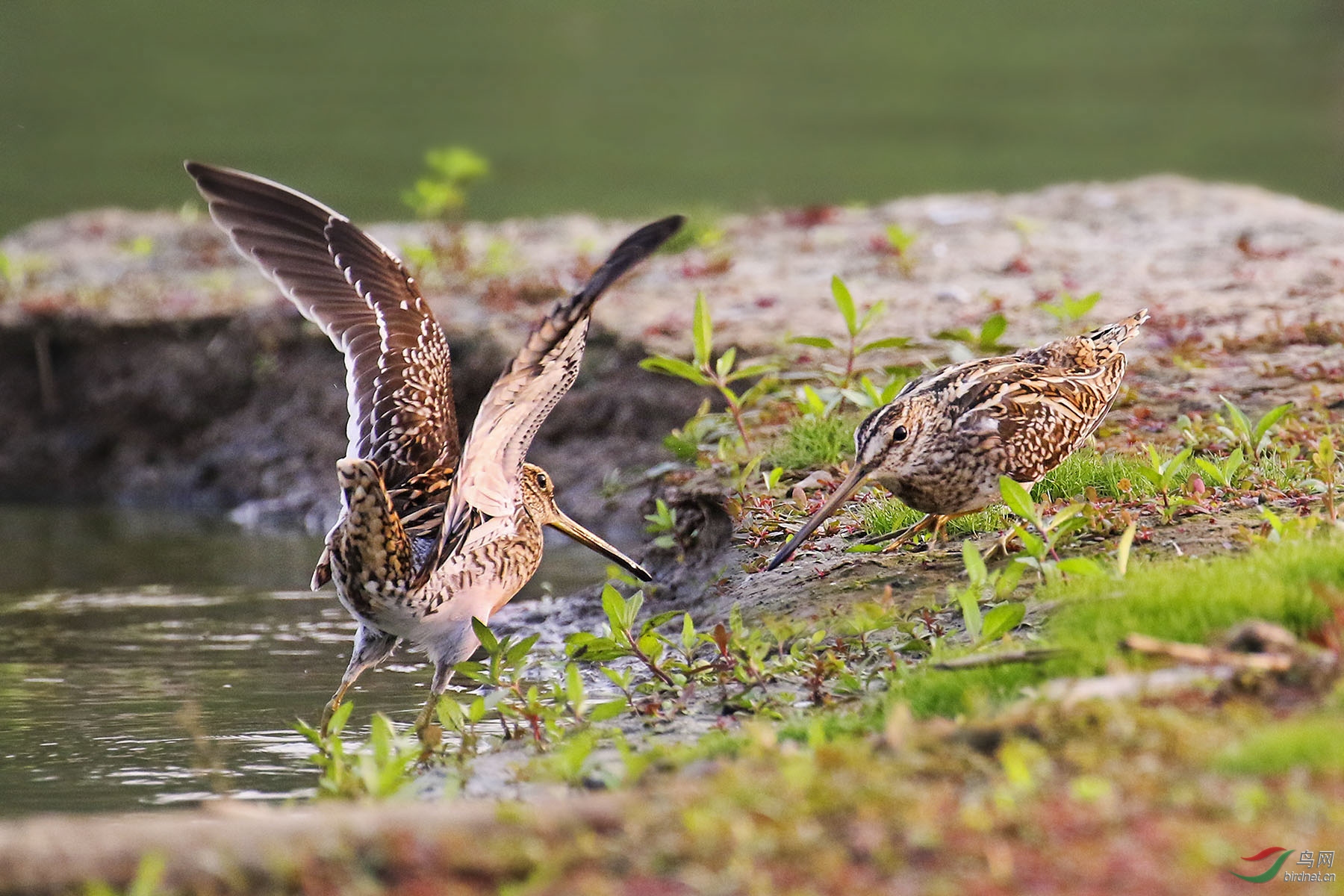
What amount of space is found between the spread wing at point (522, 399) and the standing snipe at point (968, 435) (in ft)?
3.95

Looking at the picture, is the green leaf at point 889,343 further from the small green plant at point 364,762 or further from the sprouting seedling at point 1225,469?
the small green plant at point 364,762

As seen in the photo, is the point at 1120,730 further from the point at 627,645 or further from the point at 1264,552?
the point at 627,645

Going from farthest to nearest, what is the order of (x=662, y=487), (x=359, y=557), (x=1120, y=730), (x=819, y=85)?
(x=819, y=85) → (x=662, y=487) → (x=359, y=557) → (x=1120, y=730)

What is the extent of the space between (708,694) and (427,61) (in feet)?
86.7

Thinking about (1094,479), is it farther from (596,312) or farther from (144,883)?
(596,312)

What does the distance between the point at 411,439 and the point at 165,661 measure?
1935 mm

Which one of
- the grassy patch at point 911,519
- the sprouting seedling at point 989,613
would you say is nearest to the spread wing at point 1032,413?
the grassy patch at point 911,519

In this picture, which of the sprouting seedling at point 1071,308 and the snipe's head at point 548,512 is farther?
the sprouting seedling at point 1071,308

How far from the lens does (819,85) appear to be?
29750 millimetres

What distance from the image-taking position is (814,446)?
329 inches

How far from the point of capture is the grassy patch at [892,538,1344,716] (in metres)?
5.12

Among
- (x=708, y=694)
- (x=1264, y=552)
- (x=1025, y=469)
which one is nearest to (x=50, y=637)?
(x=708, y=694)

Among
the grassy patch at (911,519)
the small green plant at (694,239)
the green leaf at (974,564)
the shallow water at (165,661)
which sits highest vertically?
the small green plant at (694,239)

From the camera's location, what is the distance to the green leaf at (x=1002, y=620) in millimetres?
5477
